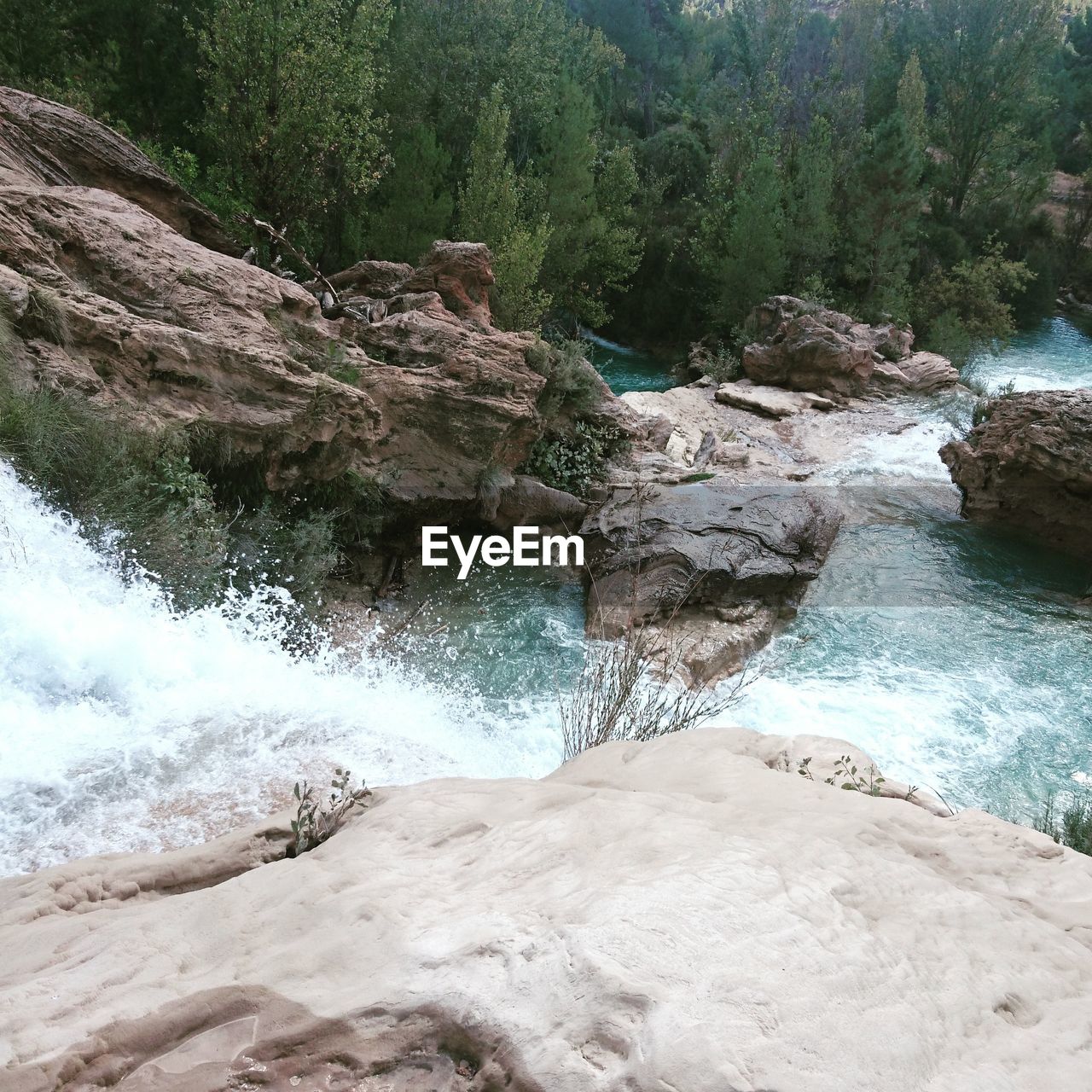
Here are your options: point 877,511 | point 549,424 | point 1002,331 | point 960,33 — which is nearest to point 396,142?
point 549,424

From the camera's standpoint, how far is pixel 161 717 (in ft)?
15.4

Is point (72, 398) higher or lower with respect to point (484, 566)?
higher

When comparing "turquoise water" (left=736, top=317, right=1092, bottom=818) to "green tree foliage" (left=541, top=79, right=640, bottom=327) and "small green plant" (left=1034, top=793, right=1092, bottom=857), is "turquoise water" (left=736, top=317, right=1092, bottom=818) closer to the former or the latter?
"small green plant" (left=1034, top=793, right=1092, bottom=857)

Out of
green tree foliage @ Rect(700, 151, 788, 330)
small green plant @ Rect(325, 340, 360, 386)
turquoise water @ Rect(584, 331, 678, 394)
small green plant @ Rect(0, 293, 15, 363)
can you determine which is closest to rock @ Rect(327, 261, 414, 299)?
small green plant @ Rect(325, 340, 360, 386)

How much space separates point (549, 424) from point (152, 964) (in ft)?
26.5

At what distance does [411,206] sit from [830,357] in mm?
9218

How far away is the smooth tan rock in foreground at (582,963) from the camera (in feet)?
5.26

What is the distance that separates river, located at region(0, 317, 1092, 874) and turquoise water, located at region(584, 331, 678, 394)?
11016 millimetres

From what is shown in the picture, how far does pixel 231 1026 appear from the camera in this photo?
5.67ft

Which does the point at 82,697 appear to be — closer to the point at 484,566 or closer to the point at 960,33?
the point at 484,566

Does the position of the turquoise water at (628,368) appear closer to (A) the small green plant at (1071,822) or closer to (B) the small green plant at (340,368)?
(B) the small green plant at (340,368)

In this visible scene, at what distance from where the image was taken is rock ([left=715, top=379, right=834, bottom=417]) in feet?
52.9

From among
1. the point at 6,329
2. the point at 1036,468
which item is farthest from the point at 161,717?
the point at 1036,468

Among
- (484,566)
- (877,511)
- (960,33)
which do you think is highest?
(960,33)
